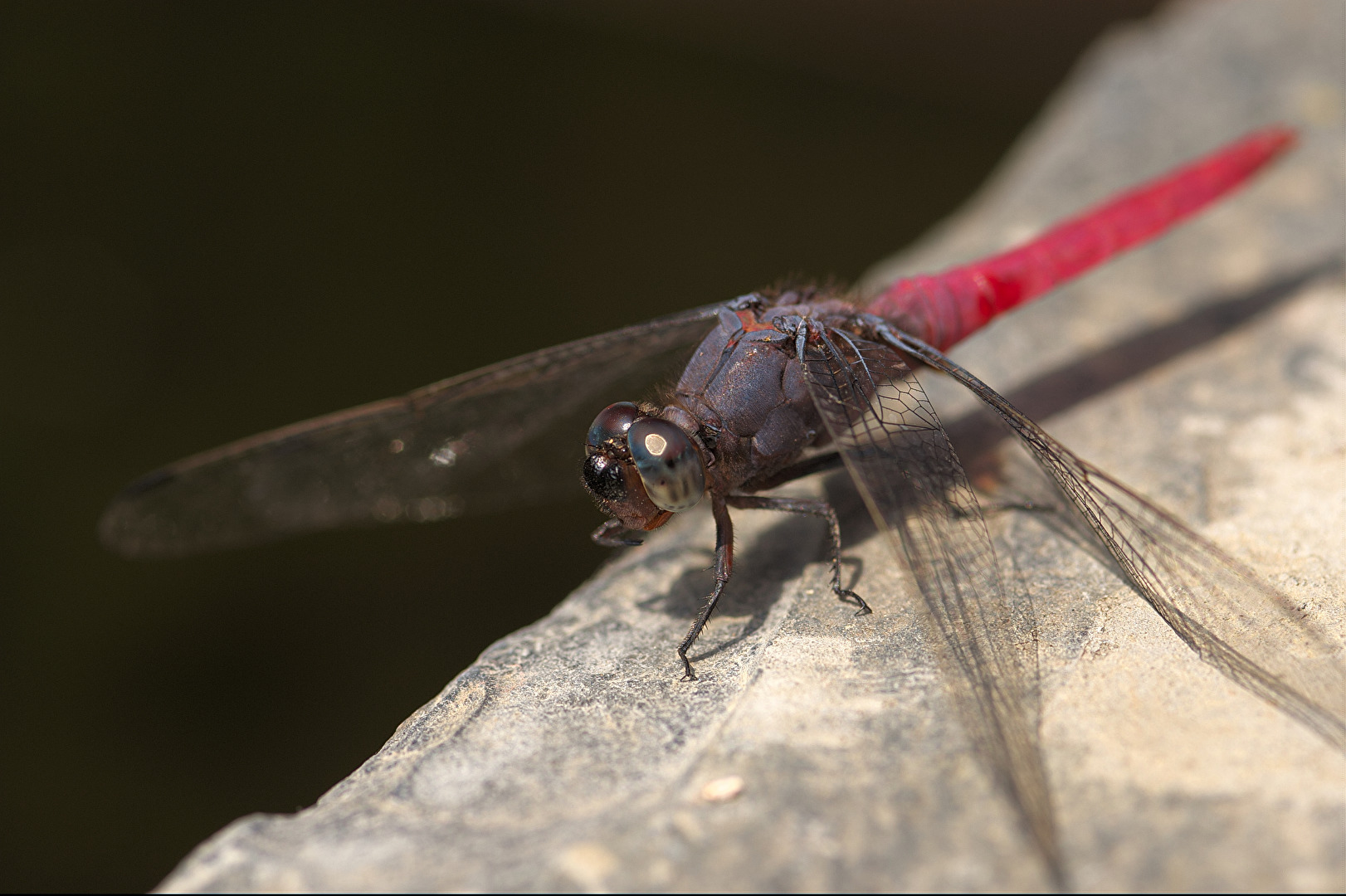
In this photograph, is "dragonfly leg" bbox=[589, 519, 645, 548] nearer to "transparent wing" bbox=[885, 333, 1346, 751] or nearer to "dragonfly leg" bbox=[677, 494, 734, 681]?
Answer: "dragonfly leg" bbox=[677, 494, 734, 681]

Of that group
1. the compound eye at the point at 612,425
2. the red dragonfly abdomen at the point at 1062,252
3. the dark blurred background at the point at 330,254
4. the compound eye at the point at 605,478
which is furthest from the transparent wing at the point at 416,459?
the dark blurred background at the point at 330,254

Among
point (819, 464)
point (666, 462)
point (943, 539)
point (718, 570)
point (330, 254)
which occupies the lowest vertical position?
point (943, 539)

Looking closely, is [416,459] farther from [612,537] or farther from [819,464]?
[819,464]

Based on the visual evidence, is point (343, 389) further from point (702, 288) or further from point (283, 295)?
point (702, 288)

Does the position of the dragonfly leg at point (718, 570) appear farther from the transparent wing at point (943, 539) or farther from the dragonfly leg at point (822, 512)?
the transparent wing at point (943, 539)

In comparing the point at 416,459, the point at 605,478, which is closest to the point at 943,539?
the point at 605,478
